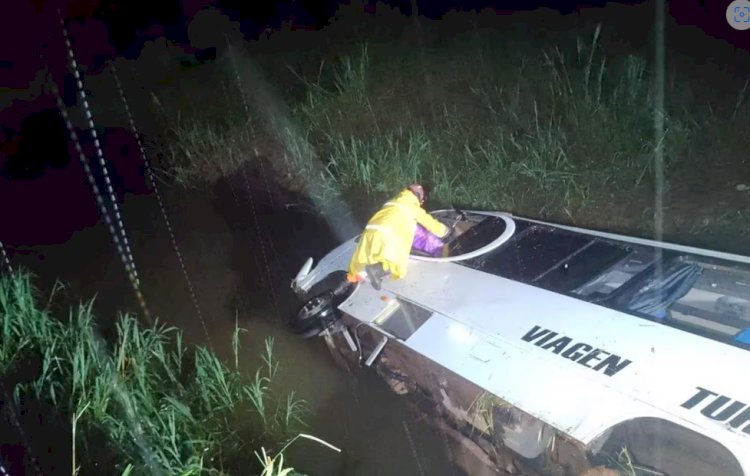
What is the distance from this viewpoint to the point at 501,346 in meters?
2.98

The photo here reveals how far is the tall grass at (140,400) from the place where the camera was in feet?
11.1

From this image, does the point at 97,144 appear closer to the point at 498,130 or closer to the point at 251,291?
the point at 251,291

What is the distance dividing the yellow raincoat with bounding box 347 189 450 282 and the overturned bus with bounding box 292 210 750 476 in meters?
0.13

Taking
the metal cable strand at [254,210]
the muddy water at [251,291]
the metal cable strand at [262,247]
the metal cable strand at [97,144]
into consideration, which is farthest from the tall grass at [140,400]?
the metal cable strand at [97,144]

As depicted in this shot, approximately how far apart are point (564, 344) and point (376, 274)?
5.16ft

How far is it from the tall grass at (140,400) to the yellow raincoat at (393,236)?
1.21 m

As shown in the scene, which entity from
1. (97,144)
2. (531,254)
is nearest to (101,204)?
(97,144)

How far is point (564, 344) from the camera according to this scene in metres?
2.79

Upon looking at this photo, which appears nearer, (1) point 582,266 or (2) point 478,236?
(1) point 582,266

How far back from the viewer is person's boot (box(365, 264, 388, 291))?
3967 millimetres

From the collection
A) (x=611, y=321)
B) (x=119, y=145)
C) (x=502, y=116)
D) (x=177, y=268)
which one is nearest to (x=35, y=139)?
(x=119, y=145)

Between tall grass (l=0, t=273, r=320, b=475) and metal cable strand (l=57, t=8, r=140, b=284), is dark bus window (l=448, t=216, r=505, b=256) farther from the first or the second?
metal cable strand (l=57, t=8, r=140, b=284)
